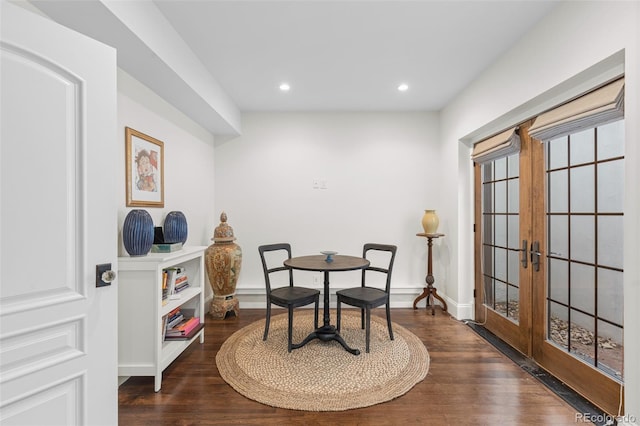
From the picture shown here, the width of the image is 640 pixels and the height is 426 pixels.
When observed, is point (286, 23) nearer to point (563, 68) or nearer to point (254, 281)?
point (563, 68)

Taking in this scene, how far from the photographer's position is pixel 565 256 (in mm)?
2170

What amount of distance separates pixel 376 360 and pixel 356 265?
2.68 ft

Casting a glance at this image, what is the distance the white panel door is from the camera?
100 centimetres

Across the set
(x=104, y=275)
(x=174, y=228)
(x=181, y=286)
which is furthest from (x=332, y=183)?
(x=104, y=275)

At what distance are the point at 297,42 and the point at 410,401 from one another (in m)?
2.84

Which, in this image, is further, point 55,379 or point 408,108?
point 408,108

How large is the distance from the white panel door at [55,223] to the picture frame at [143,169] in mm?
1196

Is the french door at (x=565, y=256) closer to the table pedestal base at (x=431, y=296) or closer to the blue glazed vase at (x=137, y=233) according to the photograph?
the table pedestal base at (x=431, y=296)

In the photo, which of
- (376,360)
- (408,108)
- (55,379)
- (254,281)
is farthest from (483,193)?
(55,379)

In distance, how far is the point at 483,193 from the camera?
3293mm

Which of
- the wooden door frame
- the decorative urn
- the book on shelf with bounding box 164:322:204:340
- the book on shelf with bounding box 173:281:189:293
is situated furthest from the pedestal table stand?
the book on shelf with bounding box 173:281:189:293

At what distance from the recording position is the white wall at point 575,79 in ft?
4.93

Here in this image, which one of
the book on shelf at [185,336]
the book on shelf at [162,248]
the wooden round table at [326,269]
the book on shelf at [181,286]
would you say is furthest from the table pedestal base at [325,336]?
the book on shelf at [162,248]

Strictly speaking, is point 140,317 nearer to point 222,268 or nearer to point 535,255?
point 222,268
